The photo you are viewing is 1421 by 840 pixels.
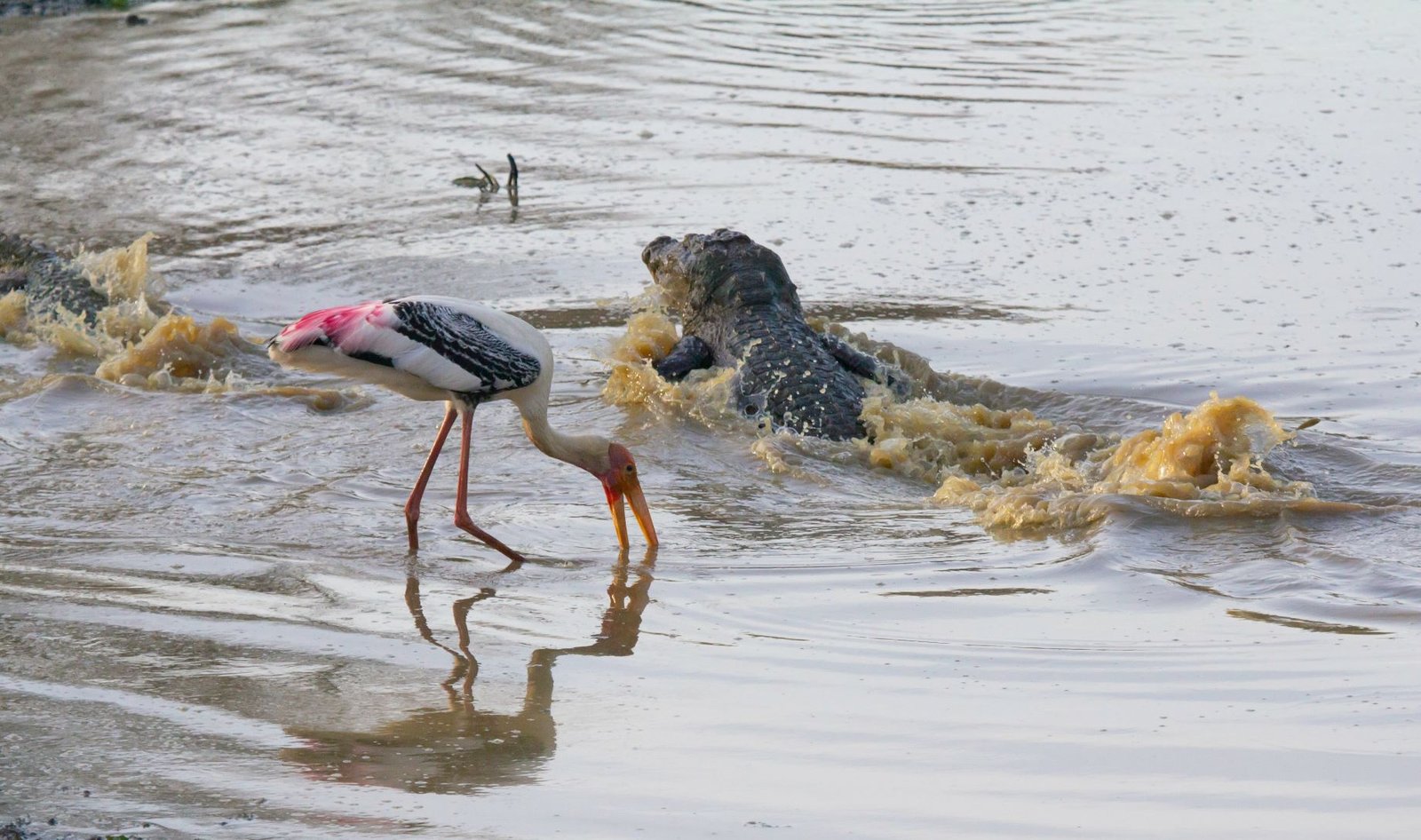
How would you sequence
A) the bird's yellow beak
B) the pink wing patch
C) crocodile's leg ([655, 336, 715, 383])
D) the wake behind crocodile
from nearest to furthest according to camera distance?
the pink wing patch, the bird's yellow beak, the wake behind crocodile, crocodile's leg ([655, 336, 715, 383])

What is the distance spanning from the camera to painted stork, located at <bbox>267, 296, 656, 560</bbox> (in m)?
5.77

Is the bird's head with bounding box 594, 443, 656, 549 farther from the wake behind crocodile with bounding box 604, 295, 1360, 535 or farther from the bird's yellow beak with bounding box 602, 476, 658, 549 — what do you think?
the wake behind crocodile with bounding box 604, 295, 1360, 535

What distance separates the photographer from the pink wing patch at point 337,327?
576 centimetres

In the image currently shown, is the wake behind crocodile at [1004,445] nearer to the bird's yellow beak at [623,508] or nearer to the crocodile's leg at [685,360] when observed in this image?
the crocodile's leg at [685,360]

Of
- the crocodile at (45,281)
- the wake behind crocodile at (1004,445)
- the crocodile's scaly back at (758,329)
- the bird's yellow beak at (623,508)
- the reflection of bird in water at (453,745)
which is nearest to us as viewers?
the reflection of bird in water at (453,745)

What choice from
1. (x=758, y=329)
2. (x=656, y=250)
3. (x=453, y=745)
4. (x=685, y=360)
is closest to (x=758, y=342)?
(x=758, y=329)

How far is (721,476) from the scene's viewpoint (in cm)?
717

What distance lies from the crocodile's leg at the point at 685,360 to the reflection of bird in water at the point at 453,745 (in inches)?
155

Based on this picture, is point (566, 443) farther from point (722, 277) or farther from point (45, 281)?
point (45, 281)

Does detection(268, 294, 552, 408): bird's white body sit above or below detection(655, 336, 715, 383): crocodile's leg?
above

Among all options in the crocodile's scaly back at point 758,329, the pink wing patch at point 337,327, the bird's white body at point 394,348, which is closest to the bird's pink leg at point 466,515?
the bird's white body at point 394,348

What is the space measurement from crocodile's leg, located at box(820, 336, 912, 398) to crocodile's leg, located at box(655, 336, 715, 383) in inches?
25.7

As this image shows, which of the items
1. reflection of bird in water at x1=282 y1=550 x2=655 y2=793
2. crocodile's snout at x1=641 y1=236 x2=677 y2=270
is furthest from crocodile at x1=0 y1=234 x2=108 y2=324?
reflection of bird in water at x1=282 y1=550 x2=655 y2=793

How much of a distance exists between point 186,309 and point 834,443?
432cm
